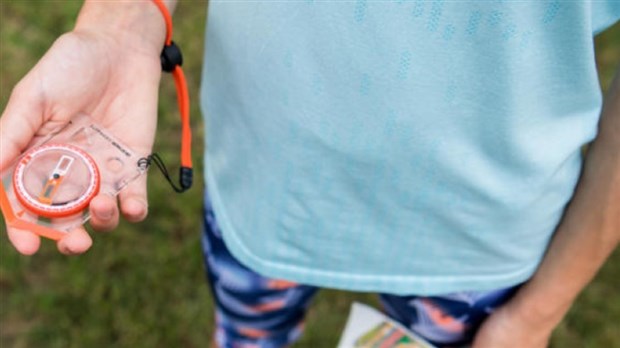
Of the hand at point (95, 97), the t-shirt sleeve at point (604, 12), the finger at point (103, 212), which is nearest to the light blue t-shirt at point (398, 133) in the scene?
the t-shirt sleeve at point (604, 12)

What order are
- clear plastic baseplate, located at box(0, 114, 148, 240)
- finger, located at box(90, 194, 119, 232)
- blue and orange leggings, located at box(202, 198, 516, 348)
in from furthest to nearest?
blue and orange leggings, located at box(202, 198, 516, 348) → clear plastic baseplate, located at box(0, 114, 148, 240) → finger, located at box(90, 194, 119, 232)

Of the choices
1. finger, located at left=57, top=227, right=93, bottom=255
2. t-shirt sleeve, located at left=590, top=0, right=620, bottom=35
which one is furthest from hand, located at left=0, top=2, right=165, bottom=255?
t-shirt sleeve, located at left=590, top=0, right=620, bottom=35

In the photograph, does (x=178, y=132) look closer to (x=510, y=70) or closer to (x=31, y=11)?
(x=31, y=11)

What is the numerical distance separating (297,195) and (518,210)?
30 centimetres

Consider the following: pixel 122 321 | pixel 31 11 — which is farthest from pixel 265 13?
pixel 31 11

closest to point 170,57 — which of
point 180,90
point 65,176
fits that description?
point 180,90

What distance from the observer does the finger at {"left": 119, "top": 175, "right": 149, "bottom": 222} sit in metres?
0.93

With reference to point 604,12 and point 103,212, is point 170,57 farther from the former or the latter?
point 604,12

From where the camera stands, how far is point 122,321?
2.00 metres

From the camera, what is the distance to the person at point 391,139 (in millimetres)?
895

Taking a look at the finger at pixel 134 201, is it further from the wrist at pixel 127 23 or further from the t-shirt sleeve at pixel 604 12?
the t-shirt sleeve at pixel 604 12

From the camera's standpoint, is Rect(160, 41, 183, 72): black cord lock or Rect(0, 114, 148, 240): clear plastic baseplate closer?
Rect(0, 114, 148, 240): clear plastic baseplate

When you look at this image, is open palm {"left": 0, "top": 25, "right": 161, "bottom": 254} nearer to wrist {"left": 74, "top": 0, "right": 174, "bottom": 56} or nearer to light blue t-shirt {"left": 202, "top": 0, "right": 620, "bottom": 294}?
wrist {"left": 74, "top": 0, "right": 174, "bottom": 56}

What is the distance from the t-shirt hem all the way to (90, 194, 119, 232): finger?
0.95 feet
